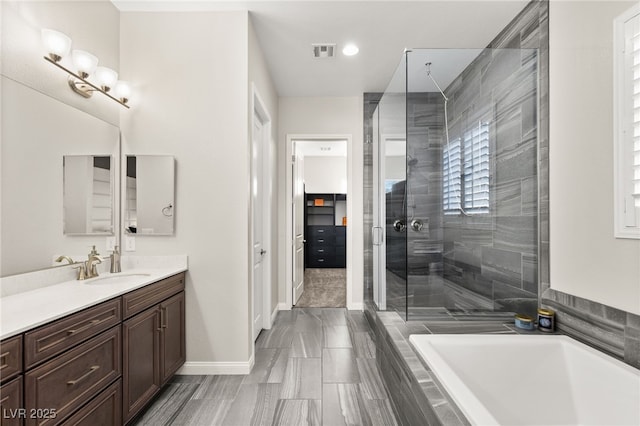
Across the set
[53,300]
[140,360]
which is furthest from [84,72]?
[140,360]

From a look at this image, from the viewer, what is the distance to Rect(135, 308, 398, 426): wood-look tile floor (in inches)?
69.9

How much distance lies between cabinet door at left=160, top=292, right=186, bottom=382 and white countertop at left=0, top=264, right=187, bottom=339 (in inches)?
10.4

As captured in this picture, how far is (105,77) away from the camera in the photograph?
6.78 ft

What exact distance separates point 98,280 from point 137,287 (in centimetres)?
42

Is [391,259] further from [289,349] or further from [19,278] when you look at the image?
[19,278]

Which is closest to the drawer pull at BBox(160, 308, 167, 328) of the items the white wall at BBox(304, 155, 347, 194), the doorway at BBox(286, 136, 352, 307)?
the doorway at BBox(286, 136, 352, 307)

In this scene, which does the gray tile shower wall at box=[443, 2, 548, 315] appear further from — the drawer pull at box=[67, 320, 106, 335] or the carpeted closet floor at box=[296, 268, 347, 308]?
the drawer pull at box=[67, 320, 106, 335]

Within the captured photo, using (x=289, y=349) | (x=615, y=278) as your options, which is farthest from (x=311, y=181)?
(x=615, y=278)

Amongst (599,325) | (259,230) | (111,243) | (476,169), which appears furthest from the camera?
(259,230)

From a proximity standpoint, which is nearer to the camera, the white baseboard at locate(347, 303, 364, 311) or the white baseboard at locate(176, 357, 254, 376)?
the white baseboard at locate(176, 357, 254, 376)

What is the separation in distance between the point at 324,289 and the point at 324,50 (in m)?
3.62

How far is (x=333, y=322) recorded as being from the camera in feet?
11.3

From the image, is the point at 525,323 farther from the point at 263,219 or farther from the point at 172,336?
the point at 263,219

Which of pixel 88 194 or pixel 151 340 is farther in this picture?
pixel 88 194
